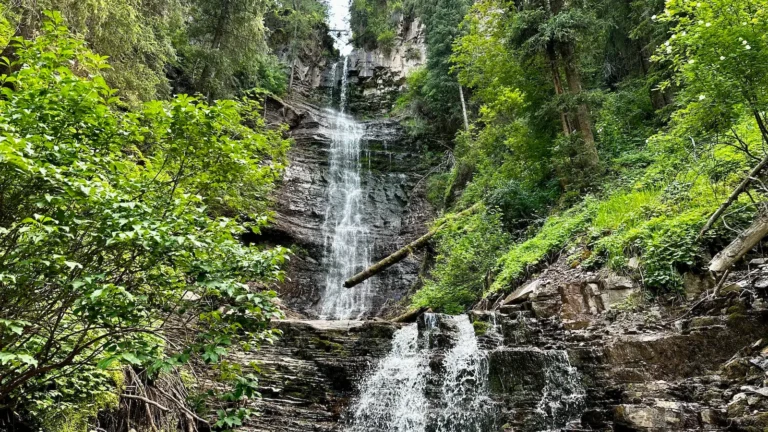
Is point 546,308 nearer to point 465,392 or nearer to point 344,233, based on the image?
point 465,392

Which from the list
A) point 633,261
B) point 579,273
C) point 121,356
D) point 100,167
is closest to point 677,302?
point 633,261

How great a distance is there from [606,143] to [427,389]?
28.9 feet

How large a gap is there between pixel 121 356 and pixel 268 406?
5922 millimetres

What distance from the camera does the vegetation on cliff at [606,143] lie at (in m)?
5.40

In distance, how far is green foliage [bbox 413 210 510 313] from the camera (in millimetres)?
10836

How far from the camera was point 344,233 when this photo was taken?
1984 cm

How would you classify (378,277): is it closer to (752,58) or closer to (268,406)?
(268,406)

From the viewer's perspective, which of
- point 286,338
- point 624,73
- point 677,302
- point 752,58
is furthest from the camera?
point 624,73

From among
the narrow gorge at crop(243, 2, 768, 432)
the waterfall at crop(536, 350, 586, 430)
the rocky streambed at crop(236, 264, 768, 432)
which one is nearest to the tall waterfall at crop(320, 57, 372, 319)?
the narrow gorge at crop(243, 2, 768, 432)

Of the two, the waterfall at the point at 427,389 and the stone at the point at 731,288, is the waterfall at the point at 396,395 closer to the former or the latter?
the waterfall at the point at 427,389

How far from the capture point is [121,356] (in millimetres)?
2742

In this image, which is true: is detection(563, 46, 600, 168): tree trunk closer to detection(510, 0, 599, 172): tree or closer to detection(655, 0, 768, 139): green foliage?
detection(510, 0, 599, 172): tree

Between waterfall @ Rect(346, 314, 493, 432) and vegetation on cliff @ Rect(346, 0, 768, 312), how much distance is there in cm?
205

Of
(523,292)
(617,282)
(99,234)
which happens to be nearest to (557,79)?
(523,292)
